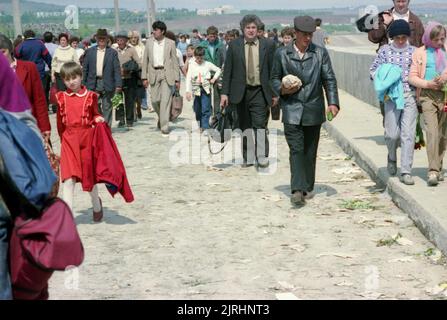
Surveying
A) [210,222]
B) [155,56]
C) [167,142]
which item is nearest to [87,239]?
[210,222]

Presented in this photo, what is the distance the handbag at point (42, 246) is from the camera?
3729mm

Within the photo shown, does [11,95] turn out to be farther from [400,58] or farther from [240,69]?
[240,69]

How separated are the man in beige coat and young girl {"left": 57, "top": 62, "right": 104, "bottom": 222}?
7.81m

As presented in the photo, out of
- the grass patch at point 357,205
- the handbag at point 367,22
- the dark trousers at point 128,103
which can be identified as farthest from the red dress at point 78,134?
the dark trousers at point 128,103

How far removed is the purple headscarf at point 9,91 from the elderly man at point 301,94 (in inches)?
222

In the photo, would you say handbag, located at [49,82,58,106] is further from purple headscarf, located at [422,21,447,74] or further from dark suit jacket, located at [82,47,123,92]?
purple headscarf, located at [422,21,447,74]

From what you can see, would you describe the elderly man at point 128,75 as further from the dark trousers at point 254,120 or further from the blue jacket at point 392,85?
the blue jacket at point 392,85

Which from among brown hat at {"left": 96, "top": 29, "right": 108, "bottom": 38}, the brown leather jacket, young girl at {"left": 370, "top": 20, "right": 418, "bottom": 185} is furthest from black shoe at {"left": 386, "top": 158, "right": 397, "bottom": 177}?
brown hat at {"left": 96, "top": 29, "right": 108, "bottom": 38}

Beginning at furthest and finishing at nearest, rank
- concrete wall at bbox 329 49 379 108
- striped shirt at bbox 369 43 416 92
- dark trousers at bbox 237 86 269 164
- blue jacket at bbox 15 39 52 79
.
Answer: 1. concrete wall at bbox 329 49 379 108
2. blue jacket at bbox 15 39 52 79
3. dark trousers at bbox 237 86 269 164
4. striped shirt at bbox 369 43 416 92

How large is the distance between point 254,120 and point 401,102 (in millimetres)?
2922

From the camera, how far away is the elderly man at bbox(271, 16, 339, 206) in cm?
943
